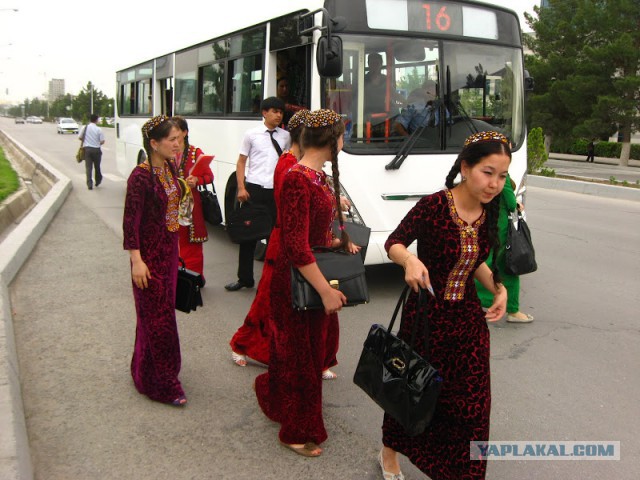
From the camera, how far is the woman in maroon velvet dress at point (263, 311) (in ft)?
13.9

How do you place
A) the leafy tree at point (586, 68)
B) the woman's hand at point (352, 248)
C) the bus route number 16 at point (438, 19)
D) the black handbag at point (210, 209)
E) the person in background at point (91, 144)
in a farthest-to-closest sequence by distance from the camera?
1. the leafy tree at point (586, 68)
2. the person in background at point (91, 144)
3. the bus route number 16 at point (438, 19)
4. the black handbag at point (210, 209)
5. the woman's hand at point (352, 248)

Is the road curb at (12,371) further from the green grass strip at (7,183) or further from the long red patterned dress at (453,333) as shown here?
the green grass strip at (7,183)

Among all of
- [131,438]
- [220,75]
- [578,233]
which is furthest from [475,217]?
[578,233]

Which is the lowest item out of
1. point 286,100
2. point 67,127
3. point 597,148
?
point 286,100

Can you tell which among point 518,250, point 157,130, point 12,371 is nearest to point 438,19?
point 518,250

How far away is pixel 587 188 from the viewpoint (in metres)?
17.1

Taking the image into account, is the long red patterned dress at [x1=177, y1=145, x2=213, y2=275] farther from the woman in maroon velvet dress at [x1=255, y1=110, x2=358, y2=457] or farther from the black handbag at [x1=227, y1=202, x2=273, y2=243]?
the woman in maroon velvet dress at [x1=255, y1=110, x2=358, y2=457]

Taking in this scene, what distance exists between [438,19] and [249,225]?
2.78 m

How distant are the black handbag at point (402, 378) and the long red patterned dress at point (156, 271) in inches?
A: 61.0

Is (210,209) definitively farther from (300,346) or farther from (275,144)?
(300,346)

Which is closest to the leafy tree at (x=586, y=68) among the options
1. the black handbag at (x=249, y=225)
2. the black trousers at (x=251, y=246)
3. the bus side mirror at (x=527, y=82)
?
the bus side mirror at (x=527, y=82)

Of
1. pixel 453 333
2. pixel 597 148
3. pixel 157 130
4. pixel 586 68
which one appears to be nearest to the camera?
pixel 453 333

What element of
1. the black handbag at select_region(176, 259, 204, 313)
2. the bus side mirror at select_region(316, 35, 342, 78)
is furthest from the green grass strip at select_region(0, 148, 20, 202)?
the black handbag at select_region(176, 259, 204, 313)

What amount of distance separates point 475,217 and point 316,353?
3.79ft
